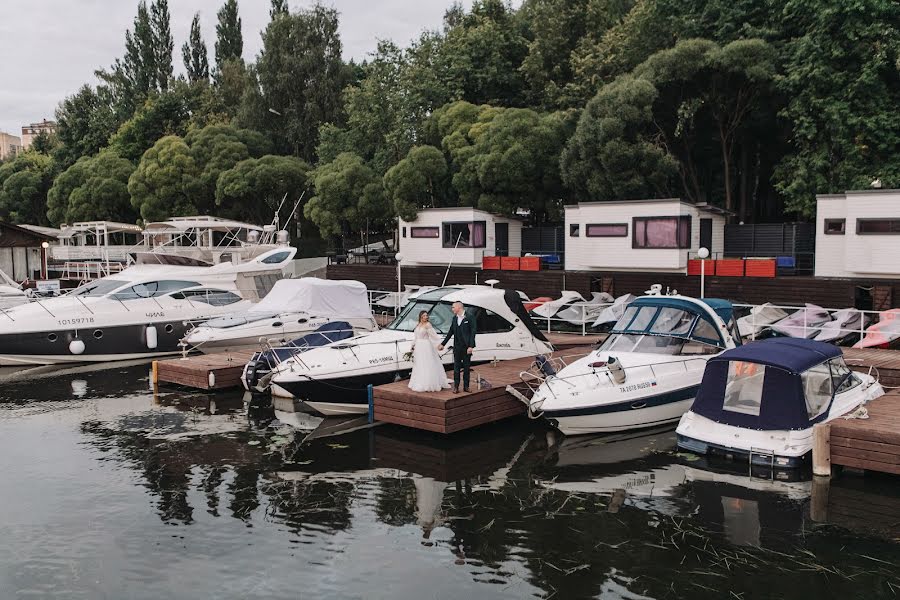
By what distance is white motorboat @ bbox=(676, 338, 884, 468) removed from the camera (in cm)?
1137

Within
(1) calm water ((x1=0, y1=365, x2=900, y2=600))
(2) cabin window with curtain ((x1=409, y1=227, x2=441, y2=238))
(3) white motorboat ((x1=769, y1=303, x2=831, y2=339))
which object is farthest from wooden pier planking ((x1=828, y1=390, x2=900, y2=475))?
(2) cabin window with curtain ((x1=409, y1=227, x2=441, y2=238))

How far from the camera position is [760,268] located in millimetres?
25688

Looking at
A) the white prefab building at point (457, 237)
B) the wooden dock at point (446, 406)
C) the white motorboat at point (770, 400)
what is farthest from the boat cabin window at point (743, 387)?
the white prefab building at point (457, 237)

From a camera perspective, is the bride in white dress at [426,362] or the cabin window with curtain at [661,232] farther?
the cabin window with curtain at [661,232]

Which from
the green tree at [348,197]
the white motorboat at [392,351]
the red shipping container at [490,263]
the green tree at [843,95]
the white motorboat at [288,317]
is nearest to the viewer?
the white motorboat at [392,351]

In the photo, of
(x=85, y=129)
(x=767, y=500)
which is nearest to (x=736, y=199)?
(x=767, y=500)

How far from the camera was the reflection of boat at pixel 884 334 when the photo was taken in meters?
18.5

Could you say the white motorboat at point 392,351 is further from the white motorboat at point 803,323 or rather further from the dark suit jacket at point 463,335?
the white motorboat at point 803,323

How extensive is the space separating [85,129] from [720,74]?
5498 cm

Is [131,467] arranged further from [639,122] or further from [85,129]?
[85,129]

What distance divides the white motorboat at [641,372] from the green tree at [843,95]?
58.0 ft

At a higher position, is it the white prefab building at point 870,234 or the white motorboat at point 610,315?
the white prefab building at point 870,234

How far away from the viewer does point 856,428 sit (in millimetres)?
10852

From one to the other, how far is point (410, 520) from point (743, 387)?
20.4 feet
